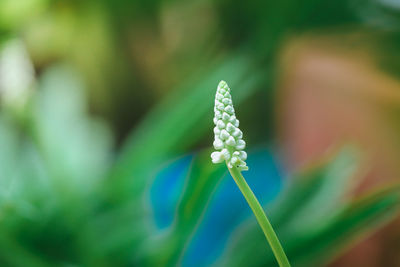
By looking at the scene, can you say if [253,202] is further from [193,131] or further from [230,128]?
[193,131]

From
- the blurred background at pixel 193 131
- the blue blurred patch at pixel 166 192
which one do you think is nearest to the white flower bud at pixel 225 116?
the blurred background at pixel 193 131

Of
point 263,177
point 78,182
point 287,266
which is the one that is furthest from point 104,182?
point 287,266

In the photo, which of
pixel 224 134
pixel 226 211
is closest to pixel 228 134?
pixel 224 134

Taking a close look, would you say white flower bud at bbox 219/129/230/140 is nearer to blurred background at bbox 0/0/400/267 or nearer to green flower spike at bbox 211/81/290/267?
green flower spike at bbox 211/81/290/267

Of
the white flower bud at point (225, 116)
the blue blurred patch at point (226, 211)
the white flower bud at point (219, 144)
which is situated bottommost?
the white flower bud at point (219, 144)

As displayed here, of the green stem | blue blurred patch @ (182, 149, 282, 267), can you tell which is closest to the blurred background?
blue blurred patch @ (182, 149, 282, 267)

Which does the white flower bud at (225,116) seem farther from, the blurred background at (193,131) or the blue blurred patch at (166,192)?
the blue blurred patch at (166,192)

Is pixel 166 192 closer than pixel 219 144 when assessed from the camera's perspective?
No

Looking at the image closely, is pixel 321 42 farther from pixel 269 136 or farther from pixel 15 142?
pixel 15 142
